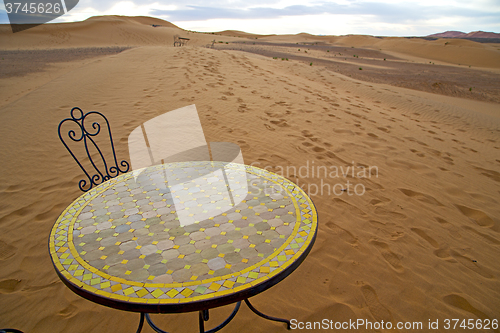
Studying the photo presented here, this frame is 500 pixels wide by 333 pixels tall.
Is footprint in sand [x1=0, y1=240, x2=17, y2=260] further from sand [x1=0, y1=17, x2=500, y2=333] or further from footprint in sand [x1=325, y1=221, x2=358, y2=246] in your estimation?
footprint in sand [x1=325, y1=221, x2=358, y2=246]

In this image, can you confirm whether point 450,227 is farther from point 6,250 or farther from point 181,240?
point 6,250

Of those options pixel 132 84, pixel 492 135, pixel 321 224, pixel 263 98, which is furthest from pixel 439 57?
pixel 321 224

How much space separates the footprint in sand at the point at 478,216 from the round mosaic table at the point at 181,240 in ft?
8.49

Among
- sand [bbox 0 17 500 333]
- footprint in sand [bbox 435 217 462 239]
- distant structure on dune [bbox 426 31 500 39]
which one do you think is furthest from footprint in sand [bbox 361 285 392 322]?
distant structure on dune [bbox 426 31 500 39]

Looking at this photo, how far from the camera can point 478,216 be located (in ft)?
10.5

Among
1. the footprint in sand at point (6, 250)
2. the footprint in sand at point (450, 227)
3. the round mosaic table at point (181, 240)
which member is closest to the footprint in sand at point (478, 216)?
the footprint in sand at point (450, 227)

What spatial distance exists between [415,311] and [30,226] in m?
3.75

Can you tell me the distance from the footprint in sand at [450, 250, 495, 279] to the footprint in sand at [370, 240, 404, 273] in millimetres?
581

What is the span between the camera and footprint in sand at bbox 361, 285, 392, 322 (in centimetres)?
197

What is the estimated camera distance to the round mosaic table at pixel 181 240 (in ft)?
3.87

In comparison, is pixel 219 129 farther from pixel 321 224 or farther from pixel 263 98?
pixel 321 224

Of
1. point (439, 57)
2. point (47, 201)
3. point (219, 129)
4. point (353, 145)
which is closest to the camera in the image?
point (47, 201)

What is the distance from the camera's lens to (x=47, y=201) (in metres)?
3.31

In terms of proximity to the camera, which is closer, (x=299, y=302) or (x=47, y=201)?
(x=299, y=302)
